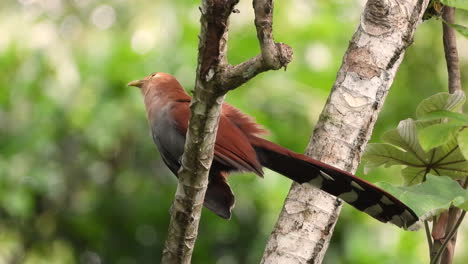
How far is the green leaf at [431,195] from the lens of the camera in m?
1.76

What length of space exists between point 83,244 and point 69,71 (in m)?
1.53

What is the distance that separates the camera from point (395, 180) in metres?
4.30

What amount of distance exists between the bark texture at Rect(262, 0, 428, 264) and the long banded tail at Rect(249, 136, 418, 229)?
0.13 feet

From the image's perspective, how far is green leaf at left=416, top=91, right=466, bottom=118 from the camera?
201cm

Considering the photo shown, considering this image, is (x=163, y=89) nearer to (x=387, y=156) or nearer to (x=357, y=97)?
(x=357, y=97)

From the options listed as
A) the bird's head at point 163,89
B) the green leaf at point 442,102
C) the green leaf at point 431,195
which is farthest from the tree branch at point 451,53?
the bird's head at point 163,89

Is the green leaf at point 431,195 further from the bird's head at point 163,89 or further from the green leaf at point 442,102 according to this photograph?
the bird's head at point 163,89

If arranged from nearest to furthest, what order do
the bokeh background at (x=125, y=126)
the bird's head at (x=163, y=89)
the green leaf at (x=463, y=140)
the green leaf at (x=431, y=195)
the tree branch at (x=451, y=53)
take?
the green leaf at (x=431, y=195), the green leaf at (x=463, y=140), the tree branch at (x=451, y=53), the bird's head at (x=163, y=89), the bokeh background at (x=125, y=126)

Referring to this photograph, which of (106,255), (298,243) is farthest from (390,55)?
(106,255)

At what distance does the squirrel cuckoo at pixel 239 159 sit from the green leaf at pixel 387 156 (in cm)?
8

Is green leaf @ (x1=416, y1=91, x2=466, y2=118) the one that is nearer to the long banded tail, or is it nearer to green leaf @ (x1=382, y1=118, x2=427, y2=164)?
green leaf @ (x1=382, y1=118, x2=427, y2=164)

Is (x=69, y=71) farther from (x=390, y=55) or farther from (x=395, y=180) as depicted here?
(x=390, y=55)

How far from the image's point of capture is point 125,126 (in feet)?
14.5

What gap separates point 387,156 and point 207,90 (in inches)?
26.5
